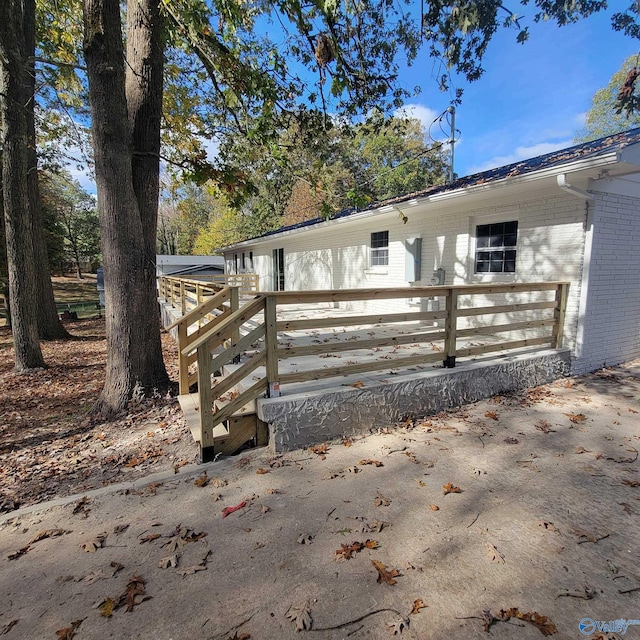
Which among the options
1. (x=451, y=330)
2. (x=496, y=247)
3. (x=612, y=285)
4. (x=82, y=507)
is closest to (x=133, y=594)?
(x=82, y=507)

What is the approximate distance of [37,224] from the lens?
973cm

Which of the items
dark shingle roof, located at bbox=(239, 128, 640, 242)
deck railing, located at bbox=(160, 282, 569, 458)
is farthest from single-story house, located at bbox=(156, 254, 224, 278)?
deck railing, located at bbox=(160, 282, 569, 458)

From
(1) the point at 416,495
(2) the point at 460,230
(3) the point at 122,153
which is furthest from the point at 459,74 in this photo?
(1) the point at 416,495

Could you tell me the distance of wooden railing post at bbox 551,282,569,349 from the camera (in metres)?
5.51

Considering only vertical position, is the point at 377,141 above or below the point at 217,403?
above

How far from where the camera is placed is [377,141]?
84.5 feet

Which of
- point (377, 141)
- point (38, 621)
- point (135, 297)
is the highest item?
point (377, 141)

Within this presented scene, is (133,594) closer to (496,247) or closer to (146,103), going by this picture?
(146,103)

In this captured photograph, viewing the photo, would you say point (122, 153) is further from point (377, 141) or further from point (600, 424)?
point (377, 141)

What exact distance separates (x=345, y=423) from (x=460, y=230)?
5.15 metres

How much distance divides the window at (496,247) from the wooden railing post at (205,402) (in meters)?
5.62

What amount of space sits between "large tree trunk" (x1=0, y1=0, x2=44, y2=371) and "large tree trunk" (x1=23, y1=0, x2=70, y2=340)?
27.9 inches

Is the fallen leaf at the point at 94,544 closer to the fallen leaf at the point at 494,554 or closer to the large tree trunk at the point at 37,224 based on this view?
the fallen leaf at the point at 494,554

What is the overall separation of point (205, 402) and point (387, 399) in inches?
74.6
